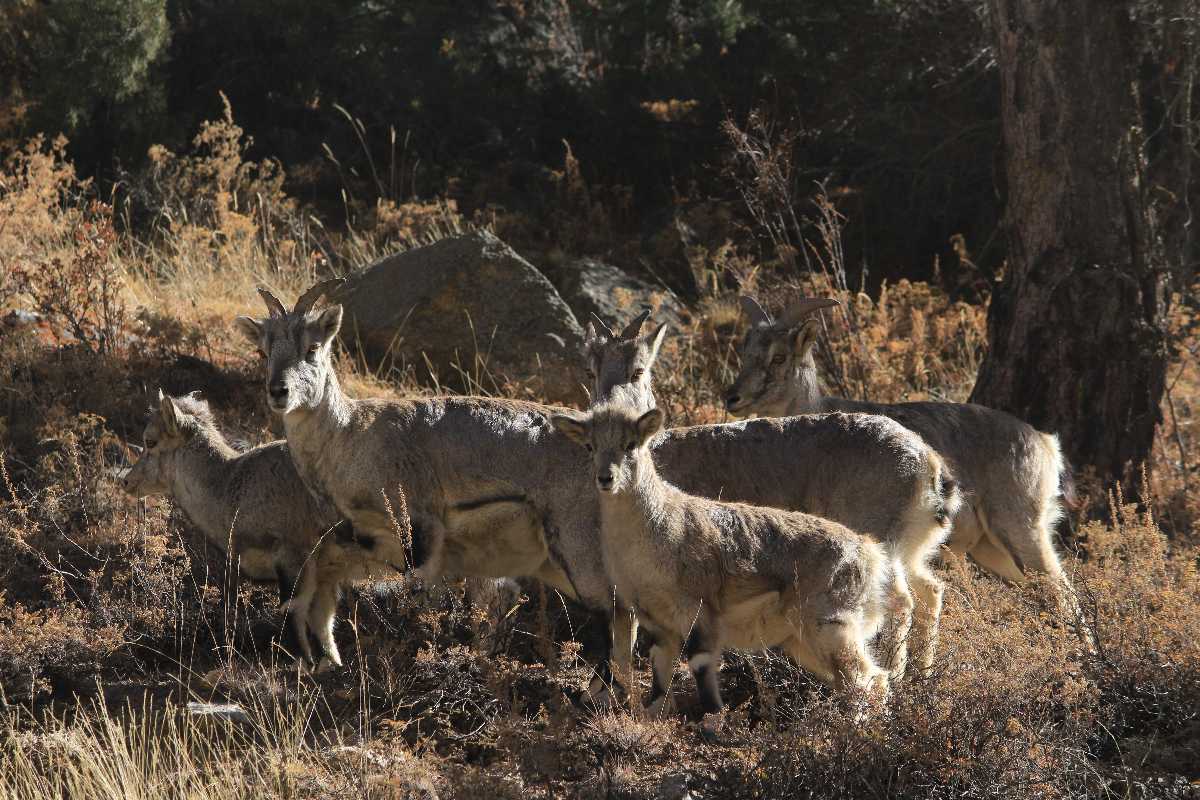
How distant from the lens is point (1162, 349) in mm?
11141

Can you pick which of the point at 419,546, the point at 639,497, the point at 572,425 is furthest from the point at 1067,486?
the point at 419,546

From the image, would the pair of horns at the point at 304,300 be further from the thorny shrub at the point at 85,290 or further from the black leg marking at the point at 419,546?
the thorny shrub at the point at 85,290

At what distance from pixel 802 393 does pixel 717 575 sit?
3.43 m

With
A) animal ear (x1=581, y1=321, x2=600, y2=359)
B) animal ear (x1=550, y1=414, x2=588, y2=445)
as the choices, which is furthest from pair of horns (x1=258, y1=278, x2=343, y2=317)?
animal ear (x1=550, y1=414, x2=588, y2=445)

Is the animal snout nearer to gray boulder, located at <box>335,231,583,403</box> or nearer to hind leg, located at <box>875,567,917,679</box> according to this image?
hind leg, located at <box>875,567,917,679</box>

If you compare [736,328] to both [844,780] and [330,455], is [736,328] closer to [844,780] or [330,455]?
[330,455]

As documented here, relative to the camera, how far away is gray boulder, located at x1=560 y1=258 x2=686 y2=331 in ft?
46.0

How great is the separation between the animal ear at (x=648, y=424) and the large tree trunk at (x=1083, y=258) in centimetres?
484

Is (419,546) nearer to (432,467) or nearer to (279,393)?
(432,467)

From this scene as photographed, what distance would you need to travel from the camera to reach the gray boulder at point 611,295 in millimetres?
14016

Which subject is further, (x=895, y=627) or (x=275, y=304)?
(x=275, y=304)

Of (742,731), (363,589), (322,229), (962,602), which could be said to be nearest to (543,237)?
(322,229)

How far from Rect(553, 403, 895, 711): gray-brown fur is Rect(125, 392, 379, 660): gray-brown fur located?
2325mm

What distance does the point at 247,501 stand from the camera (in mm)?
9328
